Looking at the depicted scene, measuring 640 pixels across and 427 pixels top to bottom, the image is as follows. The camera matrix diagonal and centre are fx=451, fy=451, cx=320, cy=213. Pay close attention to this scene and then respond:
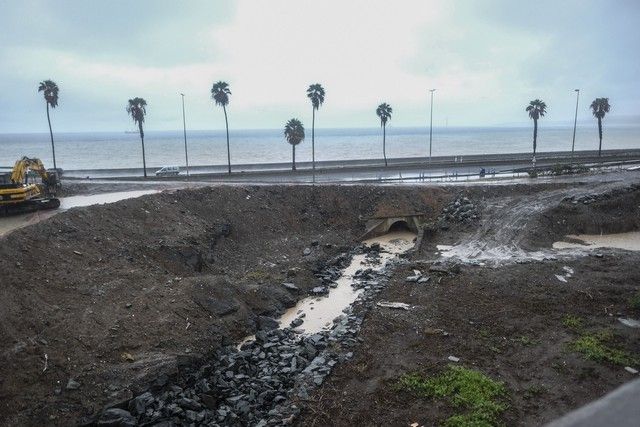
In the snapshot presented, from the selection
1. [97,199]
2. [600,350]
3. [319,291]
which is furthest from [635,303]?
[97,199]

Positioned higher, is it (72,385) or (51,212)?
(51,212)

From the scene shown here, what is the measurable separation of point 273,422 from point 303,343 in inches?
211

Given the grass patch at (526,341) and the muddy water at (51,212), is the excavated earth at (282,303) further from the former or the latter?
the muddy water at (51,212)

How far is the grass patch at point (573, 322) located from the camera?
19.1 meters

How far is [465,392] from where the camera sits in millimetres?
14500

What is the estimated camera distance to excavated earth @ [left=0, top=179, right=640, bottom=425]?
49.3 ft

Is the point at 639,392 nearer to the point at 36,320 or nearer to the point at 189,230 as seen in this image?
the point at 36,320

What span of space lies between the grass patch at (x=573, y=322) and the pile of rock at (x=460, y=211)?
16.0 metres

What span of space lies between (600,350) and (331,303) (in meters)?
12.4

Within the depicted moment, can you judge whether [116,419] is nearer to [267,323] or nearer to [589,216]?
[267,323]

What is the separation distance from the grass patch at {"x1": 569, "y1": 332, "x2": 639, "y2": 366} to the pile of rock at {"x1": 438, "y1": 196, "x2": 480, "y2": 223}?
1807 centimetres

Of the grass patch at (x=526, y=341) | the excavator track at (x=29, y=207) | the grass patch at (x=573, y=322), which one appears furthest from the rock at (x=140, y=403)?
the excavator track at (x=29, y=207)

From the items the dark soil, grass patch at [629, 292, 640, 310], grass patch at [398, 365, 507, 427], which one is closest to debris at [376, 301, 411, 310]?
the dark soil

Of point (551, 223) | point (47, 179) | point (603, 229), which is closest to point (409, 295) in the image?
point (551, 223)
